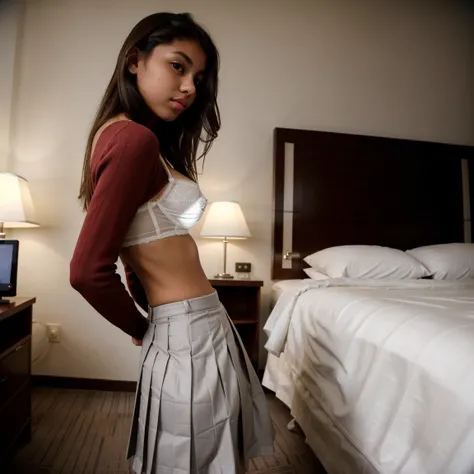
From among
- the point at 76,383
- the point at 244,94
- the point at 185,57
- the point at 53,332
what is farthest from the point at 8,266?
the point at 244,94

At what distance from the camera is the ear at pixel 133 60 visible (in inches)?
26.6

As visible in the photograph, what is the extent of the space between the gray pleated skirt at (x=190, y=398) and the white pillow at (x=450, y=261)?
6.33 feet

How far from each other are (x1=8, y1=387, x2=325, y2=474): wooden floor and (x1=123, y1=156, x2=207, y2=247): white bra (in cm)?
130

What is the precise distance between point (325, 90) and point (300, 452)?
8.05ft

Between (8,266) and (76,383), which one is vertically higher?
(8,266)

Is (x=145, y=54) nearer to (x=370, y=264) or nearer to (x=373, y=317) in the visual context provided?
(x=373, y=317)

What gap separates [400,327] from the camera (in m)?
0.99

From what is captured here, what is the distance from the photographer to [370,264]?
209cm

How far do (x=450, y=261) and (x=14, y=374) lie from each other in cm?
249

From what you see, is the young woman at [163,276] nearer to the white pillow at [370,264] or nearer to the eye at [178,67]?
the eye at [178,67]

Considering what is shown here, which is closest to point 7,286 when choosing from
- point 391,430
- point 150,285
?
point 150,285

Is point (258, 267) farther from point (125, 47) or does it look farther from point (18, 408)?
point (125, 47)

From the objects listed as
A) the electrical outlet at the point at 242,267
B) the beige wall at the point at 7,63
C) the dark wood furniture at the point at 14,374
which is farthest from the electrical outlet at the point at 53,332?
the electrical outlet at the point at 242,267

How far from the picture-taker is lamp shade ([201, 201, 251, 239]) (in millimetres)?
2129
